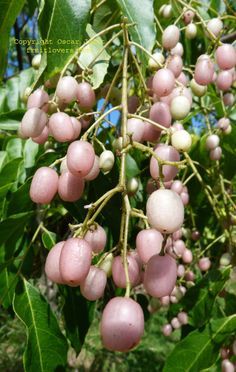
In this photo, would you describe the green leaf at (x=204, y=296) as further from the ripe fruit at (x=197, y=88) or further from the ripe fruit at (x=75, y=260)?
the ripe fruit at (x=75, y=260)

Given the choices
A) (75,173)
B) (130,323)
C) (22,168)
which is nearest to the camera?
(130,323)

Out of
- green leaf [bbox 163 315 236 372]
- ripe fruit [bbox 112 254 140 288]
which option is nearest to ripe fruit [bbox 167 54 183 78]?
ripe fruit [bbox 112 254 140 288]

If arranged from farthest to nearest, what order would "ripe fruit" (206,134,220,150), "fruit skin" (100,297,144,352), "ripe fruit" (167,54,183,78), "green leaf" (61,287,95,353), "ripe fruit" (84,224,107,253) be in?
1. "ripe fruit" (206,134,220,150)
2. "green leaf" (61,287,95,353)
3. "ripe fruit" (167,54,183,78)
4. "ripe fruit" (84,224,107,253)
5. "fruit skin" (100,297,144,352)

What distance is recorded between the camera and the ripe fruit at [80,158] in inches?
22.2

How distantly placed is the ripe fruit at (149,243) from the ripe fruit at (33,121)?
228 millimetres

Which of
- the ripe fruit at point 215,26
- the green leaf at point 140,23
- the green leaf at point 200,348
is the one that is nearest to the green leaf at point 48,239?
the green leaf at point 200,348

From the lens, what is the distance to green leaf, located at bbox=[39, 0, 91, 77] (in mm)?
630

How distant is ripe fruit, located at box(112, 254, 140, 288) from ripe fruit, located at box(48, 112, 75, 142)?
0.19 metres

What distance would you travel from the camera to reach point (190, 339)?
2.81 feet

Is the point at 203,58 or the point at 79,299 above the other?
the point at 203,58

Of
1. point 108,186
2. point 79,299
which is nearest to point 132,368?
point 79,299

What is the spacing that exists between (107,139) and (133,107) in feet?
0.36

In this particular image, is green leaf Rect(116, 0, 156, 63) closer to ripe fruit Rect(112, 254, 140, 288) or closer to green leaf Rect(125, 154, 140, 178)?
green leaf Rect(125, 154, 140, 178)

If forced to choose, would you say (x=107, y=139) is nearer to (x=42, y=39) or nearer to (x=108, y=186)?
(x=108, y=186)
